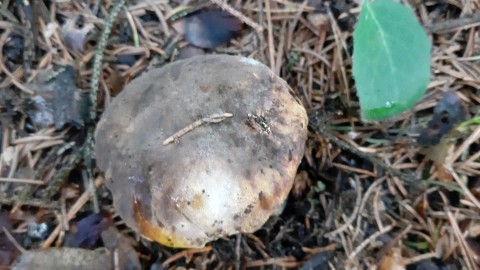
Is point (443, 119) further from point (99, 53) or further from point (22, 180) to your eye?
point (22, 180)

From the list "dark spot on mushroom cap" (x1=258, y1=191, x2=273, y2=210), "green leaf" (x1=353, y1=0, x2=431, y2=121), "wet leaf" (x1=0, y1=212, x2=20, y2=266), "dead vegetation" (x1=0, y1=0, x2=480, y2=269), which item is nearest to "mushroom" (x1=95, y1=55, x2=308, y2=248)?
"dark spot on mushroom cap" (x1=258, y1=191, x2=273, y2=210)

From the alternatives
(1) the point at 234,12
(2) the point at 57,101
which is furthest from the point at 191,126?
(2) the point at 57,101

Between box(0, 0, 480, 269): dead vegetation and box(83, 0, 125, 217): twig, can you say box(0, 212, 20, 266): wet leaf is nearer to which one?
box(0, 0, 480, 269): dead vegetation

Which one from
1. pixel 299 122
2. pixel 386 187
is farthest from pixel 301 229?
pixel 299 122

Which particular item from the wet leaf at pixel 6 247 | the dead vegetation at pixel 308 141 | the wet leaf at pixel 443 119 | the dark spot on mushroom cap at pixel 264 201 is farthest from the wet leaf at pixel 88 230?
the wet leaf at pixel 443 119

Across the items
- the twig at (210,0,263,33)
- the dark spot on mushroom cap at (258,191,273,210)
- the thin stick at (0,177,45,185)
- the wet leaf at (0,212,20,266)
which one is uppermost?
the twig at (210,0,263,33)

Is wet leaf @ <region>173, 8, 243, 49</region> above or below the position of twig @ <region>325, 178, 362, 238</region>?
above

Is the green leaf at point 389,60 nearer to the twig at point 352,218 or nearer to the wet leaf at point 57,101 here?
the twig at point 352,218
